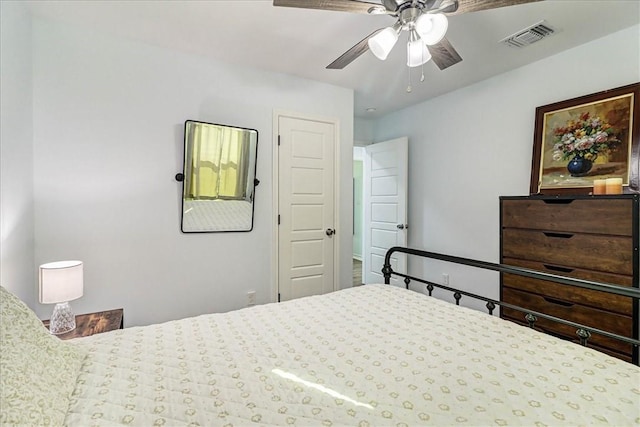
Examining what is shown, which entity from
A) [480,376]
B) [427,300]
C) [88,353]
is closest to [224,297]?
[88,353]

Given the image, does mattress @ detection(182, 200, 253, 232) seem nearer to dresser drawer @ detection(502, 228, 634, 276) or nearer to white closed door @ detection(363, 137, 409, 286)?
white closed door @ detection(363, 137, 409, 286)

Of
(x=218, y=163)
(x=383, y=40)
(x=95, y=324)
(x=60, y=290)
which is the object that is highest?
(x=383, y=40)

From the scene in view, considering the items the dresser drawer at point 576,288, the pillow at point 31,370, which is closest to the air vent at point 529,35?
the dresser drawer at point 576,288

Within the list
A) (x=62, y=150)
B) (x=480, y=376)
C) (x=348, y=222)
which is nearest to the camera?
(x=480, y=376)

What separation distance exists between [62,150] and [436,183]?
346cm

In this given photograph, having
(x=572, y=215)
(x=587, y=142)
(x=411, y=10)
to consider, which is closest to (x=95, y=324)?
(x=411, y=10)

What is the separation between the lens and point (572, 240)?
6.48 feet

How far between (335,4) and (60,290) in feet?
6.82

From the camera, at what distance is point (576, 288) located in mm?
1931

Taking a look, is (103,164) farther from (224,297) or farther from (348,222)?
(348,222)

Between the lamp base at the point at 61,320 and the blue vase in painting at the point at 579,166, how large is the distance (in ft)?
11.6

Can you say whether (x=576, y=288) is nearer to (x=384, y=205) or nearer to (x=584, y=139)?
(x=584, y=139)

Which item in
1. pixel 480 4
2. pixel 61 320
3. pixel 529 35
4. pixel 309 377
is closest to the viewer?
pixel 309 377

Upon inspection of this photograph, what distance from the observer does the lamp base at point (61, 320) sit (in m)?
1.70
